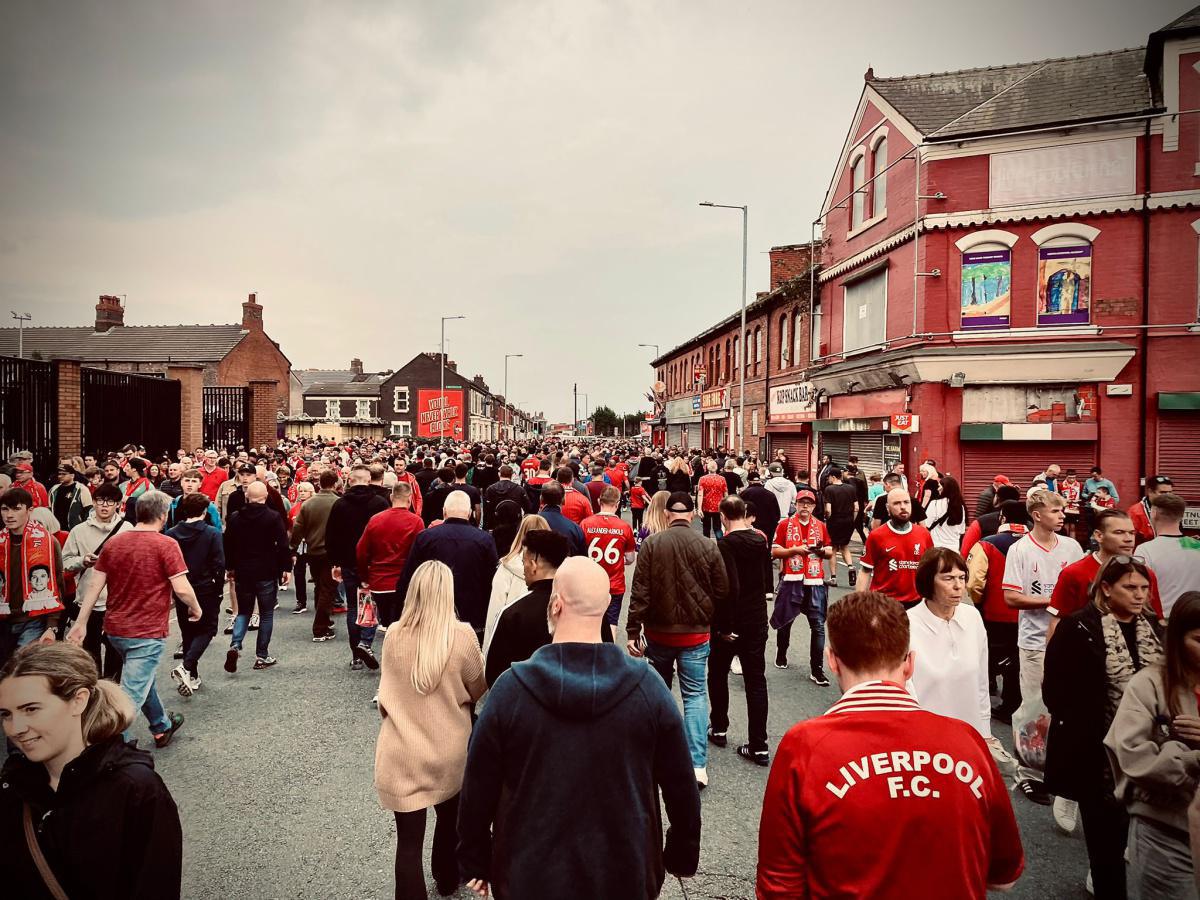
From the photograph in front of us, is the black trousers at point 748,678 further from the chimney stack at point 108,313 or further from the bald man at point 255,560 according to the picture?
the chimney stack at point 108,313

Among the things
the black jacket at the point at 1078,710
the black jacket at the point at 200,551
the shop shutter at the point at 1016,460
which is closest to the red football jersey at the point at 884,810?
the black jacket at the point at 1078,710

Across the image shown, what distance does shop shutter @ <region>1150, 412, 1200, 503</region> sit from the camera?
15242 millimetres

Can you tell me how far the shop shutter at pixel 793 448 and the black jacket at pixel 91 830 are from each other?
2312cm

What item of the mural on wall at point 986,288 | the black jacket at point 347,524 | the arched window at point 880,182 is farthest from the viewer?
the arched window at point 880,182

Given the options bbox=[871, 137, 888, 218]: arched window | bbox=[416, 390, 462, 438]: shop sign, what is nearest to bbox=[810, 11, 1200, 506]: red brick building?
bbox=[871, 137, 888, 218]: arched window

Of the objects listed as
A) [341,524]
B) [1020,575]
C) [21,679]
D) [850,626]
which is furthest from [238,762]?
[1020,575]

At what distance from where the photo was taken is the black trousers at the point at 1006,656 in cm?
555

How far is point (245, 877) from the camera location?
11.9 ft

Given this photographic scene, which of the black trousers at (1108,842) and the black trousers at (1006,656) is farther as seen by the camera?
the black trousers at (1006,656)

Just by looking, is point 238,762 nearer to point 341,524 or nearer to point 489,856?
point 341,524

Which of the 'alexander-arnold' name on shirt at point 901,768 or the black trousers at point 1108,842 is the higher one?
the 'alexander-arnold' name on shirt at point 901,768

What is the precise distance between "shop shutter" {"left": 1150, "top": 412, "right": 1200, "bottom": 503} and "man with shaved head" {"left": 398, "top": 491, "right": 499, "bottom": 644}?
17.0 m

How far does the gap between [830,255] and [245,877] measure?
75.1ft

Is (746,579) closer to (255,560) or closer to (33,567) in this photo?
(255,560)
